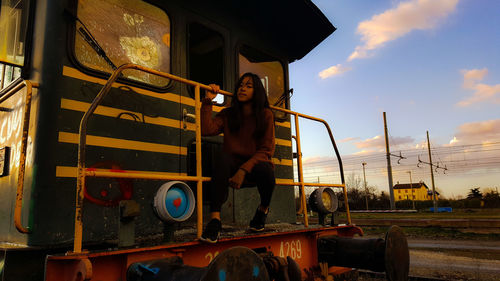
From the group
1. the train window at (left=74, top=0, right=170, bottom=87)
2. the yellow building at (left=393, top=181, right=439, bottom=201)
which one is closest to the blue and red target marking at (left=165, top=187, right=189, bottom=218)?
the train window at (left=74, top=0, right=170, bottom=87)

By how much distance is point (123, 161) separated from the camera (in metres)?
2.91

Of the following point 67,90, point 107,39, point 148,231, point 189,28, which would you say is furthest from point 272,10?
point 148,231

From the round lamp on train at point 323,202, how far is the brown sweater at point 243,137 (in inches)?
32.7

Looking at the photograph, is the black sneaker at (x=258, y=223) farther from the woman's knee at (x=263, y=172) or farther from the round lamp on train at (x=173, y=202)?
the round lamp on train at (x=173, y=202)

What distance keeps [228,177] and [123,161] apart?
86cm

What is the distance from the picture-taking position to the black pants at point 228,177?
266 cm

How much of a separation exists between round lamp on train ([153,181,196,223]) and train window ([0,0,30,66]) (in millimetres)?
1628

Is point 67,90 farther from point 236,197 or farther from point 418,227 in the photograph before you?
point 418,227

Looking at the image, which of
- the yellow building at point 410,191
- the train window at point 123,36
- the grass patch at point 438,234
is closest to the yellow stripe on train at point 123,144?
the train window at point 123,36

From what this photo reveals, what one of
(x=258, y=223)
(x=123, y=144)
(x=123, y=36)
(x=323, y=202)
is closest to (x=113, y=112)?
(x=123, y=144)

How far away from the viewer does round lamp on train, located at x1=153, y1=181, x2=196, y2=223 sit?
2.22 metres

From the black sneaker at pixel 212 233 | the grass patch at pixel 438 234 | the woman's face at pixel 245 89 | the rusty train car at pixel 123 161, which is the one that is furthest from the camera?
the grass patch at pixel 438 234

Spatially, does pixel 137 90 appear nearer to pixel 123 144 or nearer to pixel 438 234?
pixel 123 144

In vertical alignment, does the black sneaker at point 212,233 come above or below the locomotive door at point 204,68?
below
